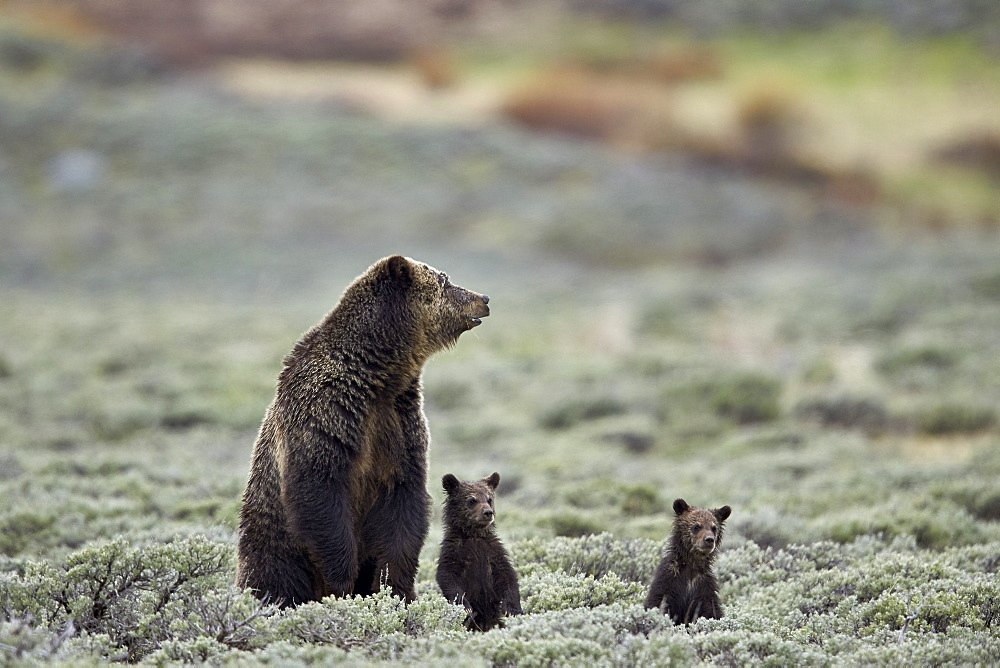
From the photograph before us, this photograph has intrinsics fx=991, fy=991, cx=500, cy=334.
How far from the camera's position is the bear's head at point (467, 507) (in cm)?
612

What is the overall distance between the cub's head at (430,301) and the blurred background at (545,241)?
8.74 ft

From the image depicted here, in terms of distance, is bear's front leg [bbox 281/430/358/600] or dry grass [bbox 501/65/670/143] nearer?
bear's front leg [bbox 281/430/358/600]

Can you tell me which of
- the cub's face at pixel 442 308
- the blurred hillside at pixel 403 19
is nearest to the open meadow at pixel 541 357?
the blurred hillside at pixel 403 19

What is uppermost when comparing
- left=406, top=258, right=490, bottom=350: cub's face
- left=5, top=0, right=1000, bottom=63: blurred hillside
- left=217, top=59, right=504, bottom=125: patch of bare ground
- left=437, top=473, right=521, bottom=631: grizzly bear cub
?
left=5, top=0, right=1000, bottom=63: blurred hillside

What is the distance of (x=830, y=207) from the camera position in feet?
108

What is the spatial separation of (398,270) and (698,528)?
8.08 feet

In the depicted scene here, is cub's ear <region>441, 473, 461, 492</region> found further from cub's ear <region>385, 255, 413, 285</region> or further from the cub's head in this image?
cub's ear <region>385, 255, 413, 285</region>

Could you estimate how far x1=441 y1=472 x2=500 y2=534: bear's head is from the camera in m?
6.12

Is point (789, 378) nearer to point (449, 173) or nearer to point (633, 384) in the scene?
point (633, 384)

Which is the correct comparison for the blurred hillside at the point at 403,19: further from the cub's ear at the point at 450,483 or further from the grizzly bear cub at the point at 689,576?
the cub's ear at the point at 450,483

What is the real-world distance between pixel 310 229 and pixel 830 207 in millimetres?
17157

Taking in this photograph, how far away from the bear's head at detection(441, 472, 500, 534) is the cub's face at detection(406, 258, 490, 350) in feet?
2.92

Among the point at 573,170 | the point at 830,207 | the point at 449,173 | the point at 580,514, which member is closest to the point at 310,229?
the point at 449,173

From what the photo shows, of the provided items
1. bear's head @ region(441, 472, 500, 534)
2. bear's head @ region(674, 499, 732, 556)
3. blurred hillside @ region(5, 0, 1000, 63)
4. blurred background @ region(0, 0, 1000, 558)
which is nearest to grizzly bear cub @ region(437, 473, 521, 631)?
bear's head @ region(441, 472, 500, 534)
